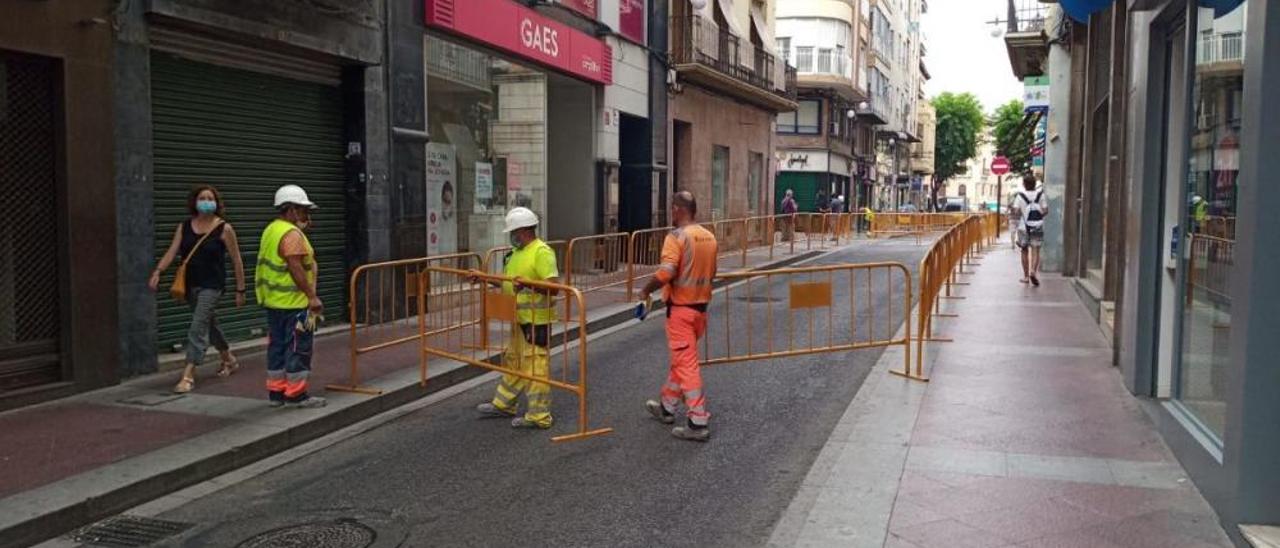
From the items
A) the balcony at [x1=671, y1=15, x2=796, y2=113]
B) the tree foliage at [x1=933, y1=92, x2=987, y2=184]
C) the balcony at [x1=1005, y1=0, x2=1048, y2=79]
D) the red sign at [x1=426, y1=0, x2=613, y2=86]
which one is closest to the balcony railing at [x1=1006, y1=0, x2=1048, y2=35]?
the balcony at [x1=1005, y1=0, x2=1048, y2=79]

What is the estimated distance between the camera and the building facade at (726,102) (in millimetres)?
22688

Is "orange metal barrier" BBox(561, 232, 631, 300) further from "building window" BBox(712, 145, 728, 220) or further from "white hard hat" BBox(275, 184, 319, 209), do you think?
"building window" BBox(712, 145, 728, 220)

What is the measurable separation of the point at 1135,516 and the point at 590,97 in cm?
1475

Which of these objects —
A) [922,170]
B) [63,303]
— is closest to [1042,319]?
[63,303]

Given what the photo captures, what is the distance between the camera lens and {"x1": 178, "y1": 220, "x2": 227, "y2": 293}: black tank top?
8.18 meters

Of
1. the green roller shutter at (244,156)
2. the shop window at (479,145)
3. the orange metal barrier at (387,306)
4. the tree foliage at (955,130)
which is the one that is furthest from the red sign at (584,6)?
the tree foliage at (955,130)

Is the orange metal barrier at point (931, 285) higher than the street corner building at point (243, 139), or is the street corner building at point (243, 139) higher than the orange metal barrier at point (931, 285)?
the street corner building at point (243, 139)

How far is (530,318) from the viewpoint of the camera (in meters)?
7.33

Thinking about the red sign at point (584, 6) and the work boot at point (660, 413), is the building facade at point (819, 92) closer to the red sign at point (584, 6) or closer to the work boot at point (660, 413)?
the red sign at point (584, 6)

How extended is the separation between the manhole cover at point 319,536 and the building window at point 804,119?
4178 cm

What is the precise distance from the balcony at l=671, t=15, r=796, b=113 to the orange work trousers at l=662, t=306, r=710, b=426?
1575cm

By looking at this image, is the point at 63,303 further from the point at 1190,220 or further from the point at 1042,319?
the point at 1042,319

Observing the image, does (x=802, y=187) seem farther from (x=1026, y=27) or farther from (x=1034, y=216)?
(x=1034, y=216)

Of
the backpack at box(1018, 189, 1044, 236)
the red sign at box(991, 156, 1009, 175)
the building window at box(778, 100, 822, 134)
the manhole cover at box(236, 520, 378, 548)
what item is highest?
the building window at box(778, 100, 822, 134)
